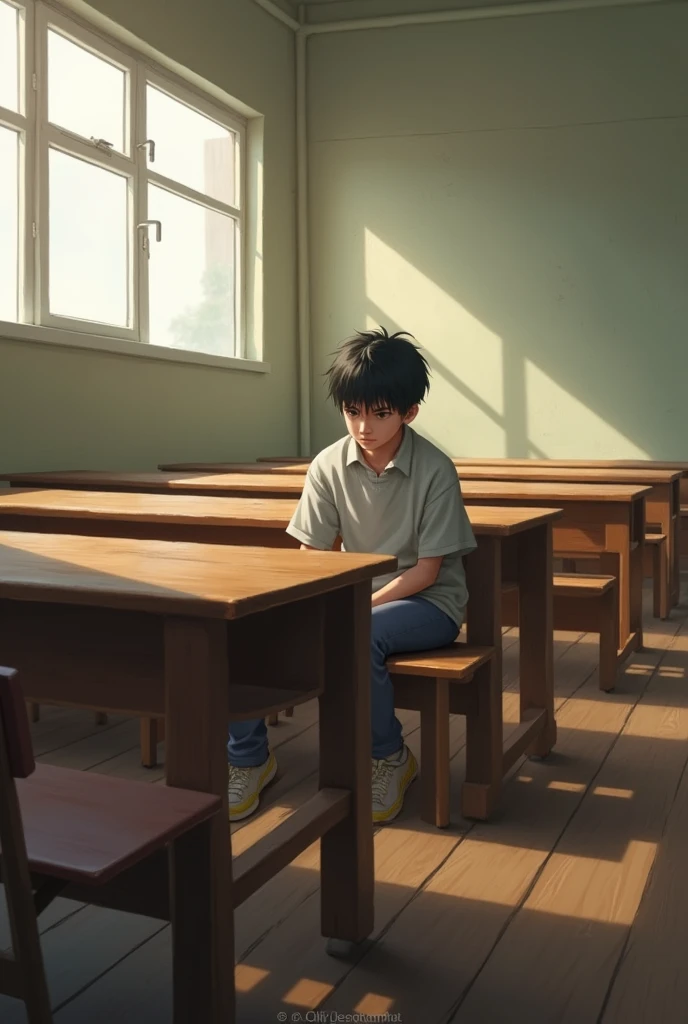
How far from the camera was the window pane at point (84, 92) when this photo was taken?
450 cm

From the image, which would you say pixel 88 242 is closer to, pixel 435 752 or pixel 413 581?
pixel 413 581

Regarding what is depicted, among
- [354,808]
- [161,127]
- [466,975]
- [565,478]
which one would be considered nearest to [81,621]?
[354,808]

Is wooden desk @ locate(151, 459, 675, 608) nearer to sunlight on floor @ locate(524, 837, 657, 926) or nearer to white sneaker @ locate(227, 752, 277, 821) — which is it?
white sneaker @ locate(227, 752, 277, 821)

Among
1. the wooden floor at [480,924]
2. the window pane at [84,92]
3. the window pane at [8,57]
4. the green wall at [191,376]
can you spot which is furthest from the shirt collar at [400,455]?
the window pane at [84,92]

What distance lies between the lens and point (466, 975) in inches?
64.2

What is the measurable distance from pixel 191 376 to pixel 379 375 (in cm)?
334

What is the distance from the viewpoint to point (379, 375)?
221 centimetres

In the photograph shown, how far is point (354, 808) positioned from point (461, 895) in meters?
0.38

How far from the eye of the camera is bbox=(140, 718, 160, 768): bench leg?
104 inches

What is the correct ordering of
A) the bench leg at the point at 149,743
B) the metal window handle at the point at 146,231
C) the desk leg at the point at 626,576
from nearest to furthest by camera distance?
the bench leg at the point at 149,743, the desk leg at the point at 626,576, the metal window handle at the point at 146,231

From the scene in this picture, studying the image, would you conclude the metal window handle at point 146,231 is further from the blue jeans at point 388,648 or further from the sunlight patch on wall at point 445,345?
the blue jeans at point 388,648

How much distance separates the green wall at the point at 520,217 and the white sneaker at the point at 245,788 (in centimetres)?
426

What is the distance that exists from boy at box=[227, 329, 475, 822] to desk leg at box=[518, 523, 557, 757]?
0.35m

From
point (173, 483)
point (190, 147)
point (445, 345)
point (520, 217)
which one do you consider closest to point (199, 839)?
point (173, 483)
